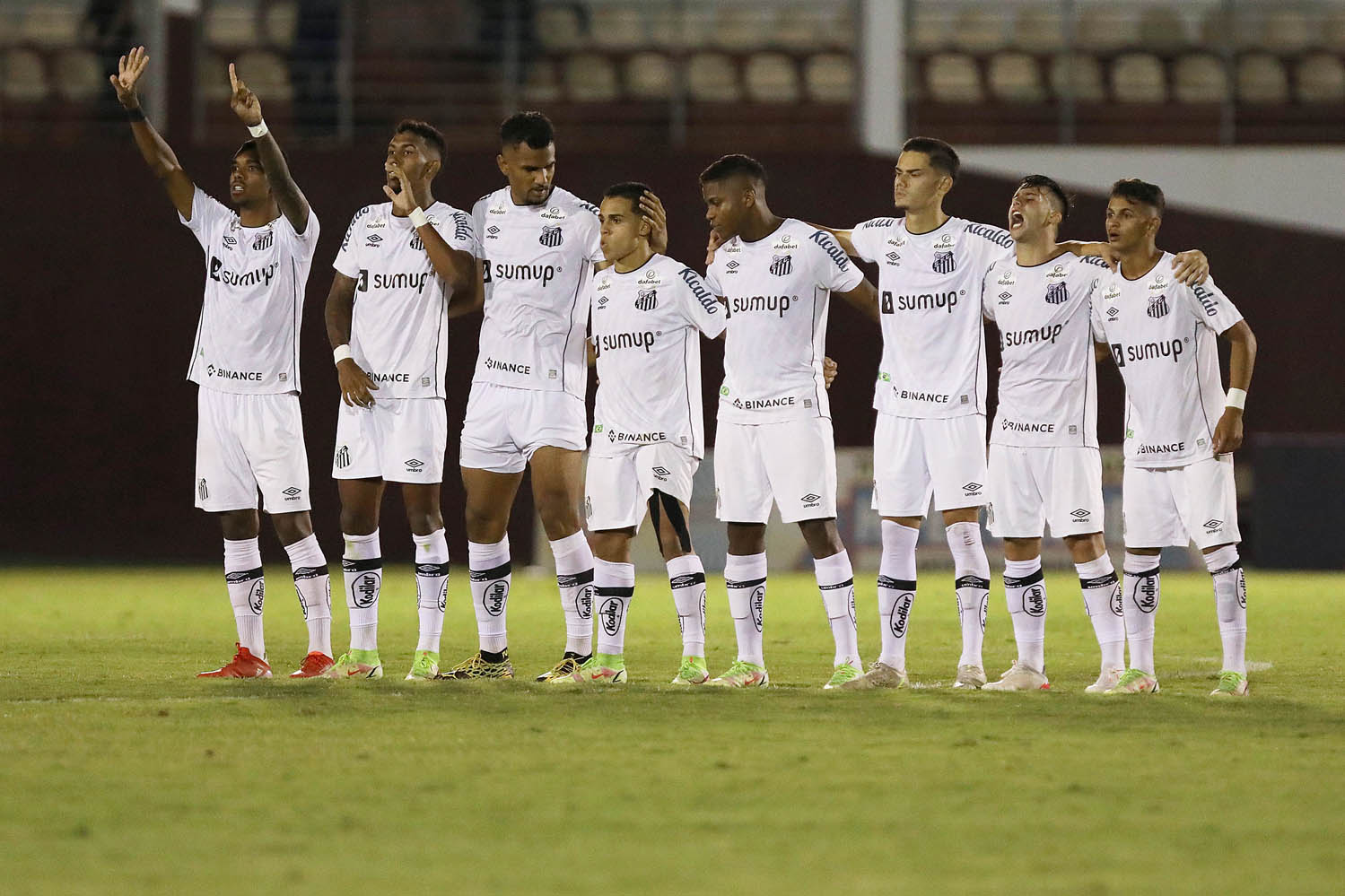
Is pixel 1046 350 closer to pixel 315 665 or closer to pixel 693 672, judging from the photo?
pixel 693 672

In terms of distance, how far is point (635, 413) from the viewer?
309 inches

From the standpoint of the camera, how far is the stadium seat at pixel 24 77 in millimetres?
18609

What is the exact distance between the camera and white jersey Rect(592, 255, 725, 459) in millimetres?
7848

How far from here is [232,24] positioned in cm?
1930

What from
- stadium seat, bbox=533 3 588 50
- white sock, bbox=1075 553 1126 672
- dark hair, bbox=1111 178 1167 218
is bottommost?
white sock, bbox=1075 553 1126 672

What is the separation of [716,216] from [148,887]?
453 cm

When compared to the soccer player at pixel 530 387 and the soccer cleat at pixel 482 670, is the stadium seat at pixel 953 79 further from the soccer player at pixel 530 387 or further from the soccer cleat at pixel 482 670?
the soccer cleat at pixel 482 670

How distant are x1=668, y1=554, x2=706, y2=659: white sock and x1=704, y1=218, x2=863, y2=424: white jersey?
0.66 m

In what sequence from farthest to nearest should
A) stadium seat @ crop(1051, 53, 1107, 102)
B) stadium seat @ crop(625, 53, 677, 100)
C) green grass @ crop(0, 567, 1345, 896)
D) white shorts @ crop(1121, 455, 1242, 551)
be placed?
1. stadium seat @ crop(1051, 53, 1107, 102)
2. stadium seat @ crop(625, 53, 677, 100)
3. white shorts @ crop(1121, 455, 1242, 551)
4. green grass @ crop(0, 567, 1345, 896)

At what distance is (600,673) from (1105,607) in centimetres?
217

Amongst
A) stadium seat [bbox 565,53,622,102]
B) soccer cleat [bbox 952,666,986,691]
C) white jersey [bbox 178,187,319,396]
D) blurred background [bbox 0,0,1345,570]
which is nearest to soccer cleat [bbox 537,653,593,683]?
soccer cleat [bbox 952,666,986,691]

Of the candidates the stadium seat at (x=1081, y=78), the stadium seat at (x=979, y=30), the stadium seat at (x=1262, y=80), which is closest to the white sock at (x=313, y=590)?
the stadium seat at (x=1081, y=78)

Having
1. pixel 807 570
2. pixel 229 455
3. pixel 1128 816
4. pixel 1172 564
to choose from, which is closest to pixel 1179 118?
pixel 1172 564

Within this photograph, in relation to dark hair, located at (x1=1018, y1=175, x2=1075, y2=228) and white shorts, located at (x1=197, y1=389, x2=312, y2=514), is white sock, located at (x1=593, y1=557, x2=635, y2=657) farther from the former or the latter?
dark hair, located at (x1=1018, y1=175, x2=1075, y2=228)
